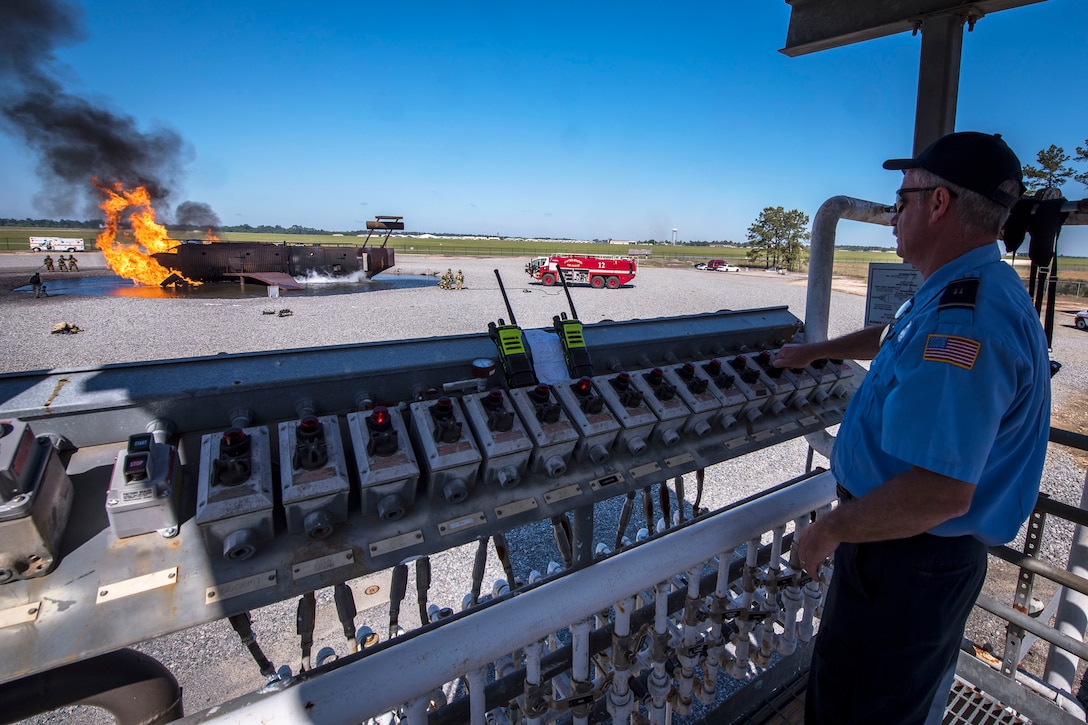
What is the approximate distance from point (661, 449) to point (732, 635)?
823 mm

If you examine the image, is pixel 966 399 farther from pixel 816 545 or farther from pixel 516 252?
pixel 516 252

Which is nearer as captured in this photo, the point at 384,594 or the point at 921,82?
the point at 921,82

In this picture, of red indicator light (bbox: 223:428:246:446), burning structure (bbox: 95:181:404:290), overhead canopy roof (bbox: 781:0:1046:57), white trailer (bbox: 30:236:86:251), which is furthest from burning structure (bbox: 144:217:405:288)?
white trailer (bbox: 30:236:86:251)

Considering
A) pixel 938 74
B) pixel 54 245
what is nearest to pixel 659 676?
pixel 938 74

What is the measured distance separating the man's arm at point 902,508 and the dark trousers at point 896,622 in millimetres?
211

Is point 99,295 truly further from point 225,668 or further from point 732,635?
point 732,635

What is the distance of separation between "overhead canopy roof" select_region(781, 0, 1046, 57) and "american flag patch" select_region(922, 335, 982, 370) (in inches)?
122

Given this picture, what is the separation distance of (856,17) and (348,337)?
11295 mm

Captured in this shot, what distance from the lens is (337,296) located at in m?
19.2

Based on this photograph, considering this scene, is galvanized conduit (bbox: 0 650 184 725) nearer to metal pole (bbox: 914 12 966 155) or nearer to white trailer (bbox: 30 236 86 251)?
metal pole (bbox: 914 12 966 155)

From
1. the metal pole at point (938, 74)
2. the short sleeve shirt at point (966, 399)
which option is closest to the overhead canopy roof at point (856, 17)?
the metal pole at point (938, 74)

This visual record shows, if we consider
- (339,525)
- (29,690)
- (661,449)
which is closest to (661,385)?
(661,449)

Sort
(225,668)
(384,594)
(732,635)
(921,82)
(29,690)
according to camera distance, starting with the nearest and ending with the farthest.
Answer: (29,690), (732,635), (225,668), (921,82), (384,594)

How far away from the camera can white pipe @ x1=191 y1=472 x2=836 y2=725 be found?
90 centimetres
